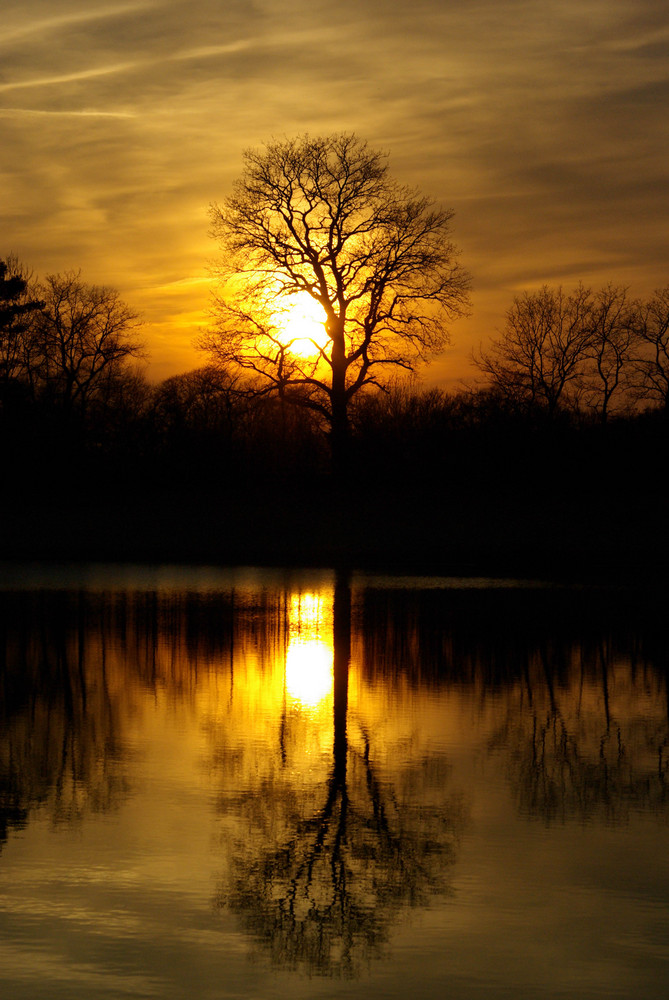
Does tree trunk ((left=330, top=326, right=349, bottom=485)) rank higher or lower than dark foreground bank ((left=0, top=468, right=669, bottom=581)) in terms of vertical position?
higher

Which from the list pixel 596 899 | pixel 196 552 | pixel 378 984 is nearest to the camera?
pixel 378 984

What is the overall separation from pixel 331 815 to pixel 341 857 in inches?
35.6

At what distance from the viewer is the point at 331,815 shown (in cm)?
864

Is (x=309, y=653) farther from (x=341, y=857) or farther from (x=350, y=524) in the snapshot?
(x=350, y=524)

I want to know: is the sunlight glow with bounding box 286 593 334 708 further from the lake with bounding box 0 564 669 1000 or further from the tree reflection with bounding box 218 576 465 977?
the tree reflection with bounding box 218 576 465 977

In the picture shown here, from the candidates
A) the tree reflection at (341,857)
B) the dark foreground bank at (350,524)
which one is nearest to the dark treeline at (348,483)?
the dark foreground bank at (350,524)

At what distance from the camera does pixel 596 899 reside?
702 cm

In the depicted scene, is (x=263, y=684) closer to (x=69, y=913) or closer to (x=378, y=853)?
(x=378, y=853)

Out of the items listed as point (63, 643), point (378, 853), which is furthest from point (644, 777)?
point (63, 643)

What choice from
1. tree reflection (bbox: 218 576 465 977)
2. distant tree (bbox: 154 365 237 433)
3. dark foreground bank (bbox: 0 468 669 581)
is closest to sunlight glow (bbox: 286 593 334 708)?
tree reflection (bbox: 218 576 465 977)

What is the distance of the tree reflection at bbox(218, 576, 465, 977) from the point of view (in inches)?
255

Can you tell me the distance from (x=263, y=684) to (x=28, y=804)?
5.44 metres

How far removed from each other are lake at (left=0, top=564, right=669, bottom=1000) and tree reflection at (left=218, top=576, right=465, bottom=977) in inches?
0.8

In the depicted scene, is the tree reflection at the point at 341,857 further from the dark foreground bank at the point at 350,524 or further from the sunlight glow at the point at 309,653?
the dark foreground bank at the point at 350,524
